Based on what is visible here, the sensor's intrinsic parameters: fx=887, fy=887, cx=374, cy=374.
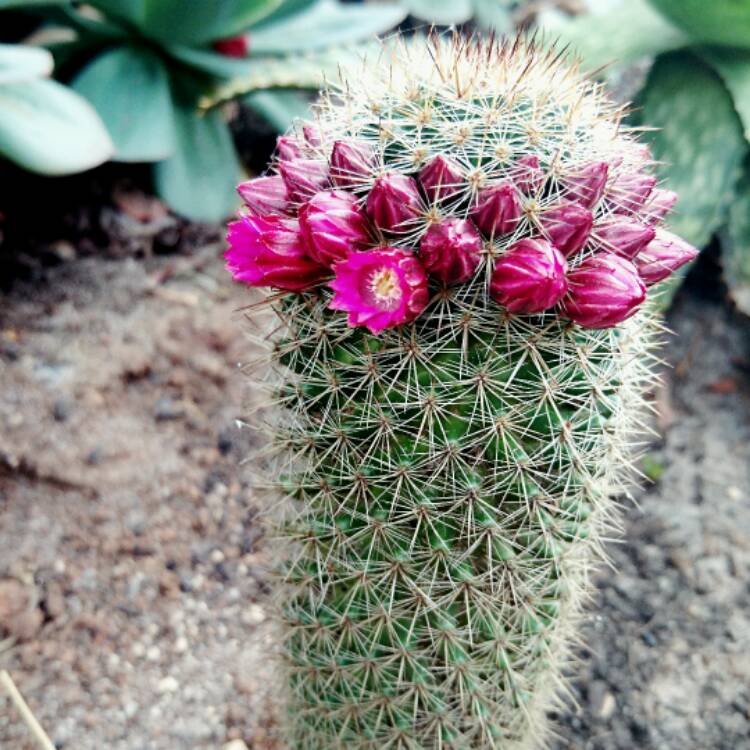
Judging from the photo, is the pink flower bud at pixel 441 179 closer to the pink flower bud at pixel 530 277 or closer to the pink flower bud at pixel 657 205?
the pink flower bud at pixel 530 277

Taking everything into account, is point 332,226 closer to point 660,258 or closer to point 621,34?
point 660,258

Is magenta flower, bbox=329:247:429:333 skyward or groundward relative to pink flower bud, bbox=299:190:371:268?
groundward

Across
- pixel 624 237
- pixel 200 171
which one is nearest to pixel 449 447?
pixel 624 237

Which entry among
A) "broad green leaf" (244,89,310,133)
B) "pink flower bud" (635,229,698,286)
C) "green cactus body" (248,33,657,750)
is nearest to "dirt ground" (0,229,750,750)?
"green cactus body" (248,33,657,750)

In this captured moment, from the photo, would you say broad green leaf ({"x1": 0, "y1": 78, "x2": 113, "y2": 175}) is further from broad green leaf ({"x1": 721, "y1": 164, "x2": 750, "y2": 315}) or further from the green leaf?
broad green leaf ({"x1": 721, "y1": 164, "x2": 750, "y2": 315})

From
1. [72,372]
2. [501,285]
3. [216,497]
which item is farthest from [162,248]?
[501,285]

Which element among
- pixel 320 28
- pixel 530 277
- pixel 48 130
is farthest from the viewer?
pixel 320 28
